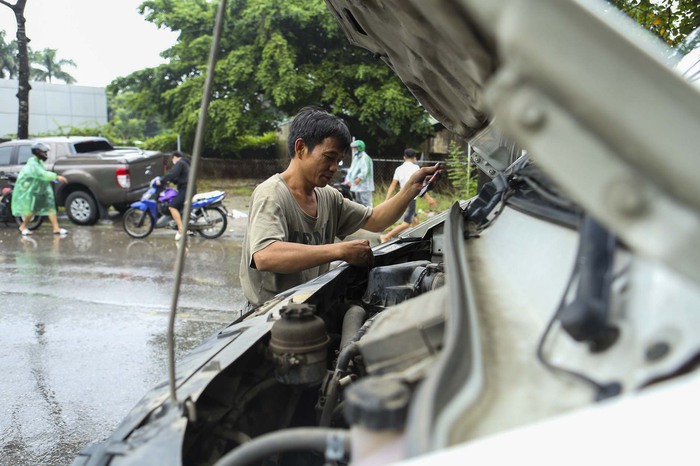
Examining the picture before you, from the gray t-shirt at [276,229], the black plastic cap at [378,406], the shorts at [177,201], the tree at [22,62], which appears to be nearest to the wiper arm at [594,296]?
the black plastic cap at [378,406]

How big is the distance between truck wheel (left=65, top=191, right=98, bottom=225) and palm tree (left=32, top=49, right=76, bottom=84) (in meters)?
56.4

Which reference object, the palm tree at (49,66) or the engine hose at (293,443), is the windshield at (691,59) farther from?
the palm tree at (49,66)

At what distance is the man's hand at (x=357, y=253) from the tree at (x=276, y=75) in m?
14.1

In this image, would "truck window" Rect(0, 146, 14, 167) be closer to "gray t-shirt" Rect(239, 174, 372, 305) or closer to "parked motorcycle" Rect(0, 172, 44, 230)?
"parked motorcycle" Rect(0, 172, 44, 230)

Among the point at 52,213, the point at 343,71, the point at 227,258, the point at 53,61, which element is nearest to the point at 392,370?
the point at 227,258

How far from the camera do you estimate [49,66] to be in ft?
206

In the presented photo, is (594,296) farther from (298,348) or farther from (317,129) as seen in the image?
(317,129)

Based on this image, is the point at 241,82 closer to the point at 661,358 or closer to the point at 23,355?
the point at 23,355

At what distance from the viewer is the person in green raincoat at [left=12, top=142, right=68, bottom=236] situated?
434 inches

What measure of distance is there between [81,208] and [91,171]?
904 millimetres

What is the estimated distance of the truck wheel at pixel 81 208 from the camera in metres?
12.2

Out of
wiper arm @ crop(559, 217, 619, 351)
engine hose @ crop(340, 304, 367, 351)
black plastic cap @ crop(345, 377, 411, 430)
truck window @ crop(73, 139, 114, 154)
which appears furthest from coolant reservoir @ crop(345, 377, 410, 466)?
truck window @ crop(73, 139, 114, 154)

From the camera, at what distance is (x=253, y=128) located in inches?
720

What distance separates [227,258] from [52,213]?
4.70 meters
